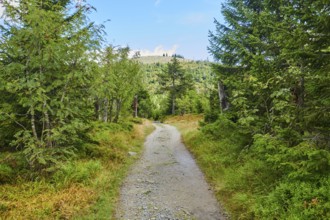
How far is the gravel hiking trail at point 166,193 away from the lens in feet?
24.2

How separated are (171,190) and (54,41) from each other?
6656 millimetres

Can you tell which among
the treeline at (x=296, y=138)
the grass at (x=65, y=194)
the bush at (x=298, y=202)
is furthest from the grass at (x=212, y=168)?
the grass at (x=65, y=194)

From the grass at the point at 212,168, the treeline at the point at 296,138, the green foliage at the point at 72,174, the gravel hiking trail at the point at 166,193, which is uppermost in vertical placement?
the treeline at the point at 296,138

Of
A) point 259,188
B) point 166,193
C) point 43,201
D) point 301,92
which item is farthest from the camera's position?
point 166,193

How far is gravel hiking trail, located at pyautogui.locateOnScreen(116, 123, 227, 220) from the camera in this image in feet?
24.2

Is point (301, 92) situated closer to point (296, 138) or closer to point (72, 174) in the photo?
point (296, 138)

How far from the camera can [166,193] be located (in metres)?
9.12

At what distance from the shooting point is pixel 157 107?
76312mm

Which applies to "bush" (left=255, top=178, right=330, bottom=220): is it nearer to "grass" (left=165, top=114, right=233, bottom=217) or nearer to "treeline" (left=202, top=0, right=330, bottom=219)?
"treeline" (left=202, top=0, right=330, bottom=219)

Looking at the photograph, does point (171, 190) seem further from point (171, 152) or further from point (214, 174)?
point (171, 152)

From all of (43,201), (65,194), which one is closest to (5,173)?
(43,201)

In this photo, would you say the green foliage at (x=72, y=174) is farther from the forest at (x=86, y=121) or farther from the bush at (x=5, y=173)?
the bush at (x=5, y=173)

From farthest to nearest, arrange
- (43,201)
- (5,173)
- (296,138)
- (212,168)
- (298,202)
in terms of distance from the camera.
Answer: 1. (212,168)
2. (5,173)
3. (43,201)
4. (296,138)
5. (298,202)

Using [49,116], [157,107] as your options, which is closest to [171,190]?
[49,116]
